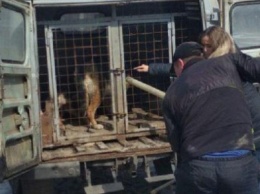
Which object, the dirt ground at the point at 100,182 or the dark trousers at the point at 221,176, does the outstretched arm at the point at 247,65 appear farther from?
the dirt ground at the point at 100,182

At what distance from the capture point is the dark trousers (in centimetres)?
331

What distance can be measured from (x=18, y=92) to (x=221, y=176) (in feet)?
7.33

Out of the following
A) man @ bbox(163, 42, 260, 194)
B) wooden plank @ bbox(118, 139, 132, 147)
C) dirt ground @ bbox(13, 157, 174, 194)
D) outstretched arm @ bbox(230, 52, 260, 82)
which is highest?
outstretched arm @ bbox(230, 52, 260, 82)

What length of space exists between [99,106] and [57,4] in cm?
165

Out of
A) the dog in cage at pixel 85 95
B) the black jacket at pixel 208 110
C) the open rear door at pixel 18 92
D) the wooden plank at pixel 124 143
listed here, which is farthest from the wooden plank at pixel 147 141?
the black jacket at pixel 208 110

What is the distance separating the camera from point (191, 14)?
5852mm

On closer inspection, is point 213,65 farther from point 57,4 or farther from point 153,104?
point 153,104

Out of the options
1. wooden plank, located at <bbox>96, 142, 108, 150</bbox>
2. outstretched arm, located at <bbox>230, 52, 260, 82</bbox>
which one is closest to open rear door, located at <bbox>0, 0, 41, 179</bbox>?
wooden plank, located at <bbox>96, 142, 108, 150</bbox>

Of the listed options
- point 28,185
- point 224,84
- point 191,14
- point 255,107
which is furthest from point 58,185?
point 224,84

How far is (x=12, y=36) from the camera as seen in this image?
473 centimetres

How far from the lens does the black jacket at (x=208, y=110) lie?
132 inches

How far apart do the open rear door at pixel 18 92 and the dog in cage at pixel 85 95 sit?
126 centimetres

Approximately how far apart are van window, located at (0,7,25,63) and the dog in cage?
137 centimetres

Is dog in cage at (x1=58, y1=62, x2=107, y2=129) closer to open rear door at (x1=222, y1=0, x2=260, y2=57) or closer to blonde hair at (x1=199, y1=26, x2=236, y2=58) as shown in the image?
open rear door at (x1=222, y1=0, x2=260, y2=57)
